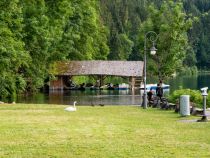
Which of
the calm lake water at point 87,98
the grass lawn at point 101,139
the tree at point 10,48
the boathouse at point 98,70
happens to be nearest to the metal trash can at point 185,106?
the grass lawn at point 101,139

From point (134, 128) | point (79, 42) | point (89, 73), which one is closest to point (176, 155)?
point (134, 128)

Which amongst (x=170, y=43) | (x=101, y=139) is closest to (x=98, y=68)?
(x=170, y=43)

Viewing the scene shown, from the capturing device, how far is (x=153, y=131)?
16016 mm

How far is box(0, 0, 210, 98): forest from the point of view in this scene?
46.3 meters

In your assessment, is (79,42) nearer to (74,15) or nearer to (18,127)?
(74,15)

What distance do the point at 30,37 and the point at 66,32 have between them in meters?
18.0

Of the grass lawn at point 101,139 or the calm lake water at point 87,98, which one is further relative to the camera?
the calm lake water at point 87,98

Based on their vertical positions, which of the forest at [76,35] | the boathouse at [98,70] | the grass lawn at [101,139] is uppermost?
→ the forest at [76,35]

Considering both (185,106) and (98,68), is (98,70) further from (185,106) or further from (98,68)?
(185,106)

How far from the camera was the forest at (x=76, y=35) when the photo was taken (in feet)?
152

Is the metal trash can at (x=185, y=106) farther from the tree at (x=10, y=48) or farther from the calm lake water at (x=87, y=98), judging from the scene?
the tree at (x=10, y=48)

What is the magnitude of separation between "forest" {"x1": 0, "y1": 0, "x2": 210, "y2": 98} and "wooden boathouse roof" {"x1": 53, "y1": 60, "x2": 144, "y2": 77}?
99.9 inches

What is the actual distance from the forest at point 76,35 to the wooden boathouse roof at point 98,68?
2.54 m

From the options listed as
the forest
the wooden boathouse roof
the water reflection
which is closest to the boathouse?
the wooden boathouse roof
